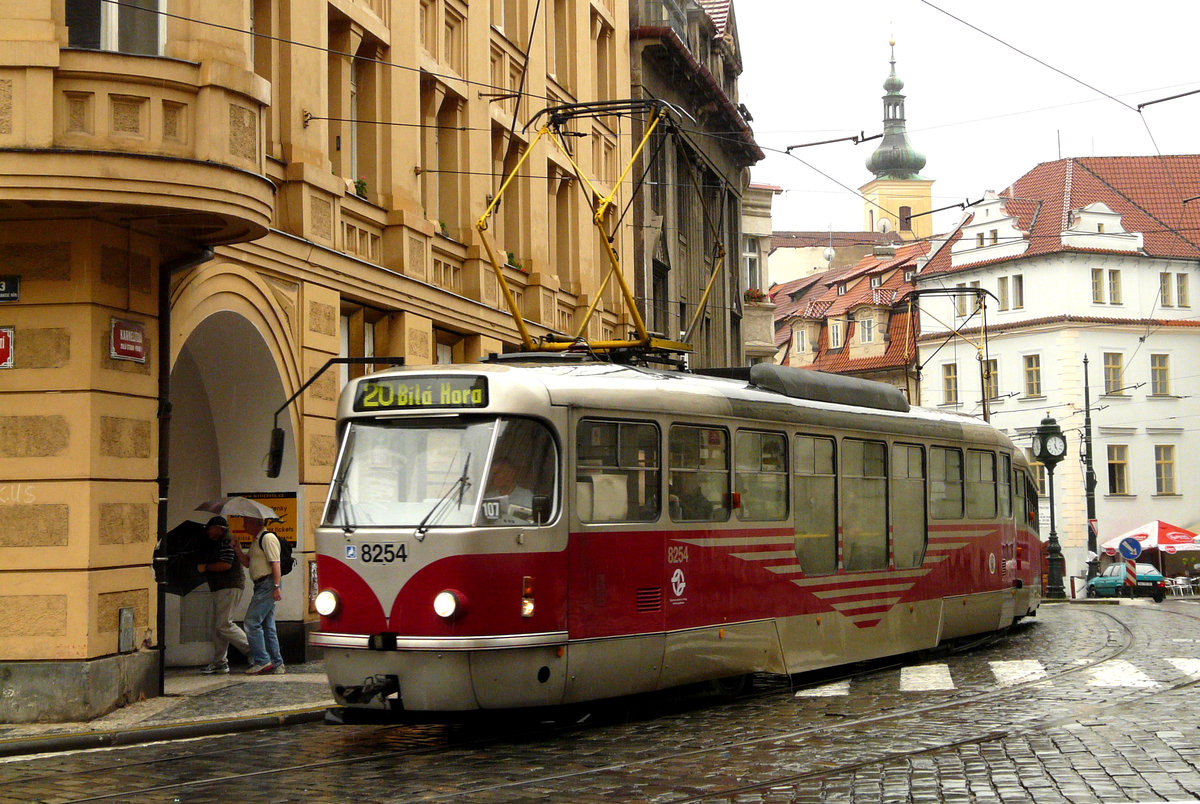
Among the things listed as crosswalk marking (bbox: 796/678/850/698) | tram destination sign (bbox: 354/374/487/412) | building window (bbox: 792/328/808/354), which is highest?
building window (bbox: 792/328/808/354)

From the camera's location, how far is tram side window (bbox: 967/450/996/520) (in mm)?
19216

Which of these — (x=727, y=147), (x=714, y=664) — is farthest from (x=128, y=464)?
(x=727, y=147)

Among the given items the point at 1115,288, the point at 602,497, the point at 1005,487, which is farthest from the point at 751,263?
the point at 602,497

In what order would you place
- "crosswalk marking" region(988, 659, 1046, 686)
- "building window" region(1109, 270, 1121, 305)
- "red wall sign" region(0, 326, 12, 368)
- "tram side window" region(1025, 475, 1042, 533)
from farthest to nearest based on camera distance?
"building window" region(1109, 270, 1121, 305), "tram side window" region(1025, 475, 1042, 533), "crosswalk marking" region(988, 659, 1046, 686), "red wall sign" region(0, 326, 12, 368)

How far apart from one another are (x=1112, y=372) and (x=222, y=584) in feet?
176

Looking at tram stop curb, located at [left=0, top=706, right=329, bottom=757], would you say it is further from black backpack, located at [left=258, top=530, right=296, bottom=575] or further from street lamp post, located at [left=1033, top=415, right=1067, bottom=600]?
street lamp post, located at [left=1033, top=415, right=1067, bottom=600]

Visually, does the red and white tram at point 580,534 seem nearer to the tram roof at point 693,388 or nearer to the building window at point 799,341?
the tram roof at point 693,388

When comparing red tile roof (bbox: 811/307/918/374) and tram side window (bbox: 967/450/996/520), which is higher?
red tile roof (bbox: 811/307/918/374)

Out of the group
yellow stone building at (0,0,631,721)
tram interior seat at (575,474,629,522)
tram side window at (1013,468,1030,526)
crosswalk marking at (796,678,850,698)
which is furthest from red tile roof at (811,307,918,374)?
tram interior seat at (575,474,629,522)

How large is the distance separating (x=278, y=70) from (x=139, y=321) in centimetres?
444

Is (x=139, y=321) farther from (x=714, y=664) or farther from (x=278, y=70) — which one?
(x=714, y=664)

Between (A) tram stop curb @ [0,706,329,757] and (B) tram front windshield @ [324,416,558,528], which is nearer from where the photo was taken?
(B) tram front windshield @ [324,416,558,528]

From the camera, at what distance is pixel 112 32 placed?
557 inches

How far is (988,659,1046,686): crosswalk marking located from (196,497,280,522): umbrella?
7570 millimetres
